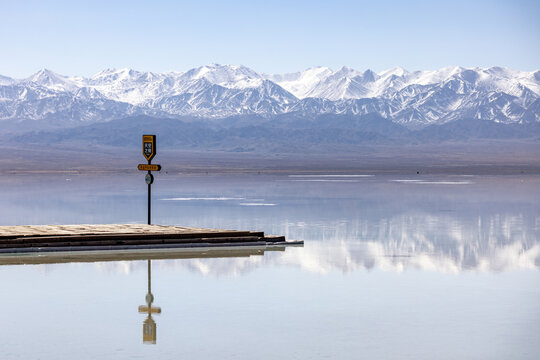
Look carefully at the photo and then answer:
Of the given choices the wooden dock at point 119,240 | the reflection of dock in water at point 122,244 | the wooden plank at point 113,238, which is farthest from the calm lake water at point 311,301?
the wooden plank at point 113,238

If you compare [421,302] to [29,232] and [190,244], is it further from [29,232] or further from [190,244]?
[29,232]

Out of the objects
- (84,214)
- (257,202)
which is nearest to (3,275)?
(84,214)

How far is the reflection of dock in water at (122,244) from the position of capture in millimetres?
20859

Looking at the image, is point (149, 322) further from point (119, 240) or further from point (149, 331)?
point (119, 240)

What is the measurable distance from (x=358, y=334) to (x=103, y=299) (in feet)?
14.6

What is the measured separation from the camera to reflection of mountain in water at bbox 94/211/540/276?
1888cm

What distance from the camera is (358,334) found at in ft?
38.4

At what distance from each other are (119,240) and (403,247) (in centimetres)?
656

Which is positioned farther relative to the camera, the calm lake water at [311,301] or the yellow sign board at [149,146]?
the yellow sign board at [149,146]

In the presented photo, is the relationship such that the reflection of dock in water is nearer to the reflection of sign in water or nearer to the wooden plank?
the wooden plank

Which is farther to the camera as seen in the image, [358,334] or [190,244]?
[190,244]

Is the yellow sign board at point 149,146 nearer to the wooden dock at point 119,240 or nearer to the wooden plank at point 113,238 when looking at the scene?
the wooden plank at point 113,238

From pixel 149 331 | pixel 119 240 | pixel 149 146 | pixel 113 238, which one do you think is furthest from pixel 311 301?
pixel 149 146

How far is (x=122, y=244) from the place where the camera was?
72.0ft
